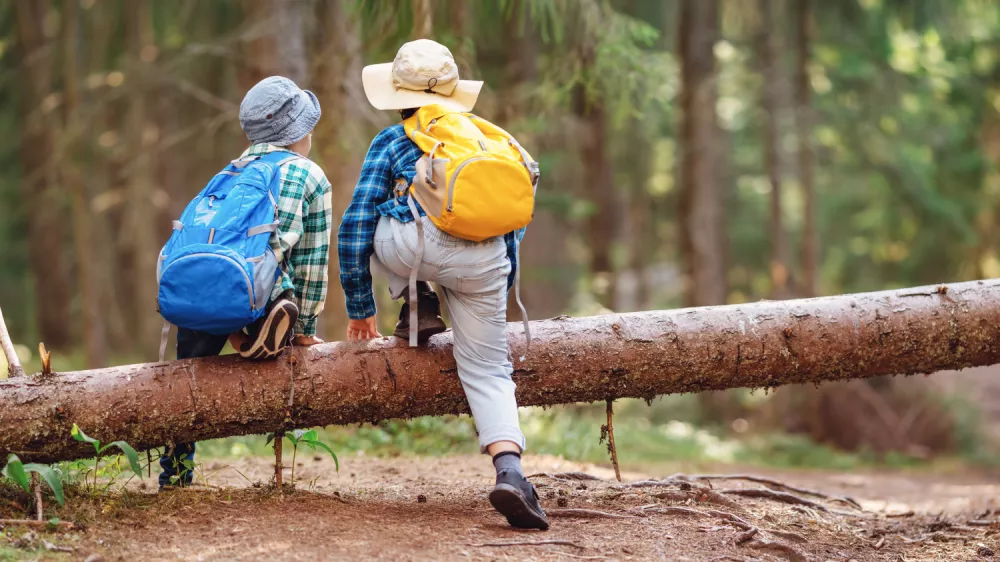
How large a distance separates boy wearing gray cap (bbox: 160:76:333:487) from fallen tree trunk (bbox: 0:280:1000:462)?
0.16m

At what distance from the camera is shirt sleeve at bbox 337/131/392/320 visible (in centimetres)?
437

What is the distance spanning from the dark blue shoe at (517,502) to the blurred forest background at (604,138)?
359 centimetres

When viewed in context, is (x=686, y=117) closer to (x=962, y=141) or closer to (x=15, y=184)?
(x=962, y=141)

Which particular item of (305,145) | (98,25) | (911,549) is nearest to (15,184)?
(98,25)

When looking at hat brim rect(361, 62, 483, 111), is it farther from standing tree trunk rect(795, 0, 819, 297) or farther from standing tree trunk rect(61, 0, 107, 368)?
standing tree trunk rect(795, 0, 819, 297)

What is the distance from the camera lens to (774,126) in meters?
15.0

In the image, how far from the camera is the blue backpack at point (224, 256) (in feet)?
13.1

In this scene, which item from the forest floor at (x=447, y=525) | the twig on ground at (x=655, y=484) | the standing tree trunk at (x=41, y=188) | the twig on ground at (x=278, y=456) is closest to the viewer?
the forest floor at (x=447, y=525)

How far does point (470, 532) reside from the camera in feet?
14.0

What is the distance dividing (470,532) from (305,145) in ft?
6.97

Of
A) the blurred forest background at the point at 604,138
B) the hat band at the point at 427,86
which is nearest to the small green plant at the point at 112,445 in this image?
the hat band at the point at 427,86

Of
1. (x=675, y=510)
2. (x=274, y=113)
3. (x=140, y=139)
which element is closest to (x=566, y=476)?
(x=675, y=510)

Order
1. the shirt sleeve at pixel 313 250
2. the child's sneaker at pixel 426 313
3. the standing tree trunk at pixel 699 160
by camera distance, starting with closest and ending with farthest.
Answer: the shirt sleeve at pixel 313 250
the child's sneaker at pixel 426 313
the standing tree trunk at pixel 699 160

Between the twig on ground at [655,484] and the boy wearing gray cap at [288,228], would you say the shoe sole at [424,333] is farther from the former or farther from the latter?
the twig on ground at [655,484]
